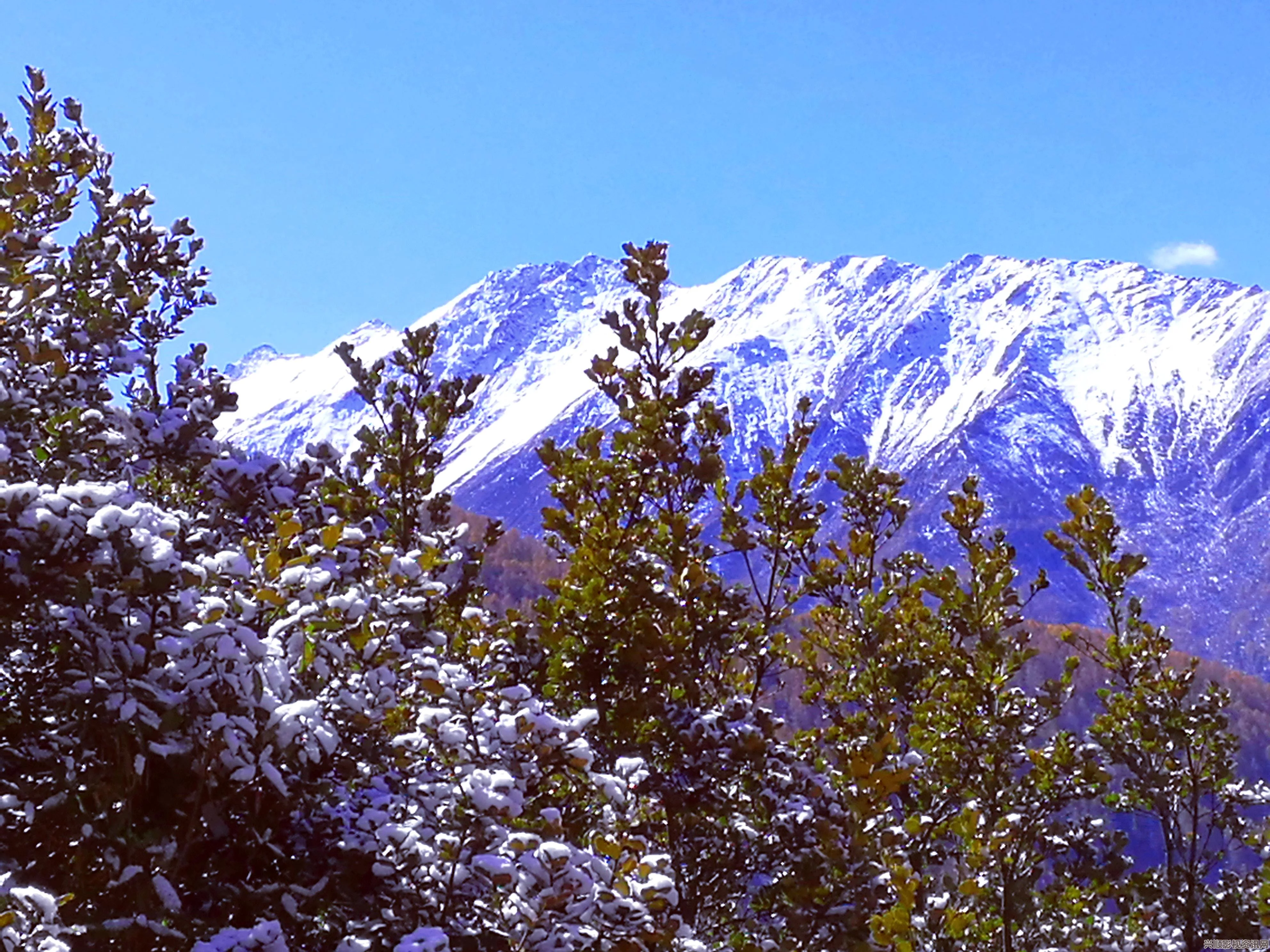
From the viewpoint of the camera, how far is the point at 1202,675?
132625mm

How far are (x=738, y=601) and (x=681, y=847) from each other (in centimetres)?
145

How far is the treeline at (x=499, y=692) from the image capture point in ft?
11.5

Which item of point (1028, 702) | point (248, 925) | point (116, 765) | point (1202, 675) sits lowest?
point (248, 925)


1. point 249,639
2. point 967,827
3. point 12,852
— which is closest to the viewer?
point 249,639

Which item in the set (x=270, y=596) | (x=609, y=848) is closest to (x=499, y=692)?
(x=609, y=848)

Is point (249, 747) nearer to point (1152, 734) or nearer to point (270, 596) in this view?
point (270, 596)

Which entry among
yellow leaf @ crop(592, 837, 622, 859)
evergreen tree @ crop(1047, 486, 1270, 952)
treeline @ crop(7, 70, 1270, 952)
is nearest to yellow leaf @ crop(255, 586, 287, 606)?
treeline @ crop(7, 70, 1270, 952)

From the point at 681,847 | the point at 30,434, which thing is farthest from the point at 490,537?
the point at 30,434

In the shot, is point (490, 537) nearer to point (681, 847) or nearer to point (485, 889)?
point (681, 847)

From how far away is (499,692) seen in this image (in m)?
4.43

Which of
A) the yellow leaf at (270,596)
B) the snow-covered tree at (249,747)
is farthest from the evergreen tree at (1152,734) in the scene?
the yellow leaf at (270,596)

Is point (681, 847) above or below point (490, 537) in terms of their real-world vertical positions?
below

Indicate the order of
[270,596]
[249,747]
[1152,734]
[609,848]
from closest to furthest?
[249,747]
[270,596]
[609,848]
[1152,734]

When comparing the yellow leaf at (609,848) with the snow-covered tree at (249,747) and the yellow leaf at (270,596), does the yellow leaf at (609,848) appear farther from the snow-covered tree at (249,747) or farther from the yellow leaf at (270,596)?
the yellow leaf at (270,596)
